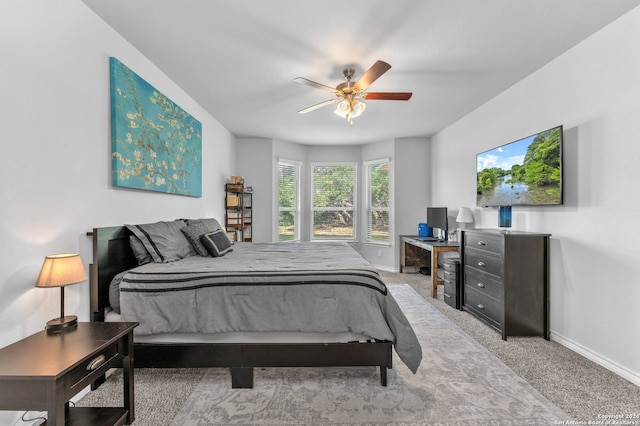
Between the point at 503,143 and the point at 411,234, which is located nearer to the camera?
the point at 503,143

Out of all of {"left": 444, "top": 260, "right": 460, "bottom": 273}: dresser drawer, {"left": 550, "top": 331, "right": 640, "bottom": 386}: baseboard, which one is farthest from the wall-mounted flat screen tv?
{"left": 550, "top": 331, "right": 640, "bottom": 386}: baseboard

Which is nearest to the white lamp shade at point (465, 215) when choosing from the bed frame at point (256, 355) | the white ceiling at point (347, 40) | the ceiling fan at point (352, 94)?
the white ceiling at point (347, 40)

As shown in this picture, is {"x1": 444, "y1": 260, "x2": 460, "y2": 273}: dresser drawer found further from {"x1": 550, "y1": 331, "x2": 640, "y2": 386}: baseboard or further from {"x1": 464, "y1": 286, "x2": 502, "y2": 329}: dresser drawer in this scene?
{"x1": 550, "y1": 331, "x2": 640, "y2": 386}: baseboard

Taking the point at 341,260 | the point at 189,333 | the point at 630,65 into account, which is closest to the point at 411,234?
the point at 341,260

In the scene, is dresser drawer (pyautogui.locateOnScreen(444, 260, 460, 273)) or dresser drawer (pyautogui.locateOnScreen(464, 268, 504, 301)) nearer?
dresser drawer (pyautogui.locateOnScreen(464, 268, 504, 301))

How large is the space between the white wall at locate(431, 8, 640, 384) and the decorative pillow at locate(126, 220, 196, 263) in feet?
11.4

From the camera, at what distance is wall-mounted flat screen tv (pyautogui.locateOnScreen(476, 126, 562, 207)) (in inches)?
105

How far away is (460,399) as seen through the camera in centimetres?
187

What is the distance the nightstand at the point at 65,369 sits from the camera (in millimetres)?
1148

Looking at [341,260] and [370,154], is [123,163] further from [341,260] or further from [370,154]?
[370,154]

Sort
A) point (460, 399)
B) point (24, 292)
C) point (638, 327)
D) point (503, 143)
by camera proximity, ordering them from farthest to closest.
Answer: point (503, 143), point (638, 327), point (460, 399), point (24, 292)

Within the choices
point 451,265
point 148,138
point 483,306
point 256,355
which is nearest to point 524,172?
point 451,265

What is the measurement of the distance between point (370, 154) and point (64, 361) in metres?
5.59

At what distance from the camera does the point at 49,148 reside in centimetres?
174
